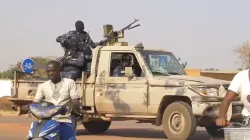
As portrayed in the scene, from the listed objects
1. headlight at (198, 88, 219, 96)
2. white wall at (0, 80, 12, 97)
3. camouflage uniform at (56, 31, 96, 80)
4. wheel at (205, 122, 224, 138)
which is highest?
camouflage uniform at (56, 31, 96, 80)

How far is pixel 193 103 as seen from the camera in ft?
42.5

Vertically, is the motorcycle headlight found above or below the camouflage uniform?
below

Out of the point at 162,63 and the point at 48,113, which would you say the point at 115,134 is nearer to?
the point at 162,63

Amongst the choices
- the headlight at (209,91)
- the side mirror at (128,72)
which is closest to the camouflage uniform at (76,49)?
the side mirror at (128,72)

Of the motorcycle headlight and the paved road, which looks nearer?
the motorcycle headlight

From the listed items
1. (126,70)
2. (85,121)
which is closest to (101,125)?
(85,121)

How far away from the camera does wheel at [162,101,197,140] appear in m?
13.0

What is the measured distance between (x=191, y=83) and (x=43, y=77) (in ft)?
16.2

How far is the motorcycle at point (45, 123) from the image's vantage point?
7496mm

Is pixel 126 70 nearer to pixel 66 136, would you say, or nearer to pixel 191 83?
pixel 191 83

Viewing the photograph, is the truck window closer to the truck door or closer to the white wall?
the truck door

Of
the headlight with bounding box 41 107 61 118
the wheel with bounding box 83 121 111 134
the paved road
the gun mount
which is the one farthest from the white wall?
the headlight with bounding box 41 107 61 118

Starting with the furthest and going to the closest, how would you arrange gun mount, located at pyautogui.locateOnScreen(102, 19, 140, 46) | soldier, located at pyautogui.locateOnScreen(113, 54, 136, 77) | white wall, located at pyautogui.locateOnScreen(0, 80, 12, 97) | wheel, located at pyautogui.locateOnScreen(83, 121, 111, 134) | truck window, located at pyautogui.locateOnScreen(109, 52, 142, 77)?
white wall, located at pyautogui.locateOnScreen(0, 80, 12, 97) → wheel, located at pyautogui.locateOnScreen(83, 121, 111, 134) → gun mount, located at pyautogui.locateOnScreen(102, 19, 140, 46) → soldier, located at pyautogui.locateOnScreen(113, 54, 136, 77) → truck window, located at pyautogui.locateOnScreen(109, 52, 142, 77)

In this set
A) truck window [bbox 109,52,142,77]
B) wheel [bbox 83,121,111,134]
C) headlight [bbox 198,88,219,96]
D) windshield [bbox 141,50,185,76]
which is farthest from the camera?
wheel [bbox 83,121,111,134]
